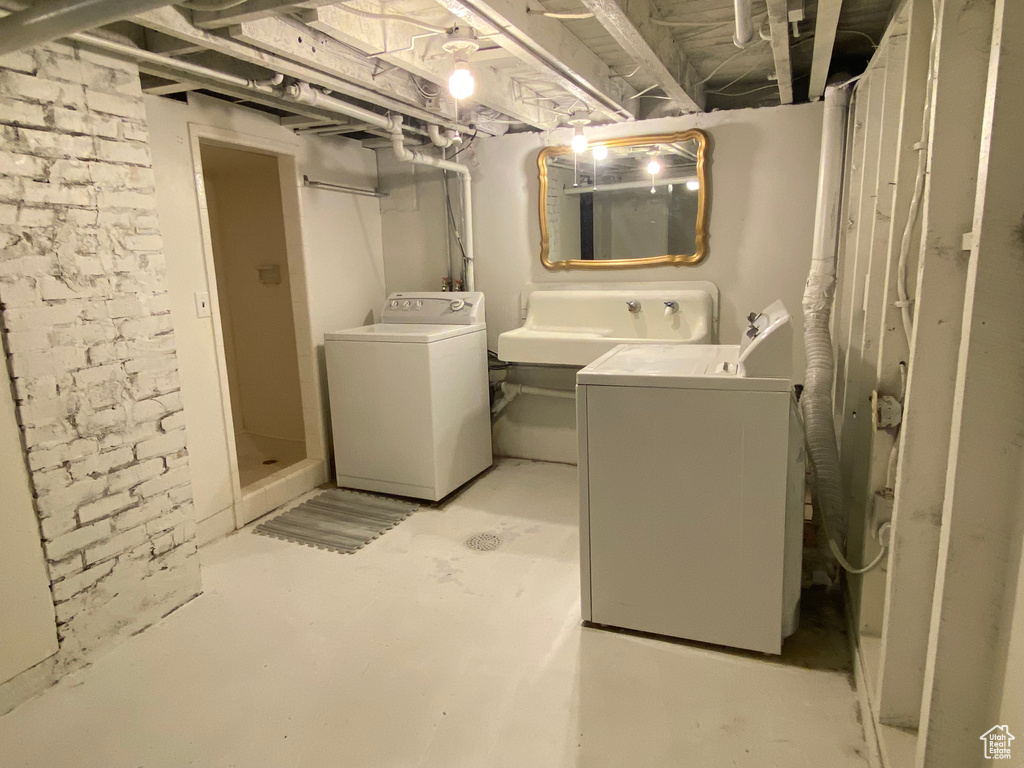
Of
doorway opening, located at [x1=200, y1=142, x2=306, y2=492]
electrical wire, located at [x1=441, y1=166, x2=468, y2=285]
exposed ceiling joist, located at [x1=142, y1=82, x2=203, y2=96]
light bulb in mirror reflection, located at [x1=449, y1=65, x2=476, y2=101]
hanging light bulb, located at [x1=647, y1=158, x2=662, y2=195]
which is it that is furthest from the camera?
doorway opening, located at [x1=200, y1=142, x2=306, y2=492]

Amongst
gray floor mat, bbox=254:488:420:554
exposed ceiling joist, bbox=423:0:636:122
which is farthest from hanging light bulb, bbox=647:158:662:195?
gray floor mat, bbox=254:488:420:554

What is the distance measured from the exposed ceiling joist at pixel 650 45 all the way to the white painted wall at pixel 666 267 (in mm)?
315

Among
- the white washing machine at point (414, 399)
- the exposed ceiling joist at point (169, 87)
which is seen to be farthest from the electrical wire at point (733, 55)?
the exposed ceiling joist at point (169, 87)

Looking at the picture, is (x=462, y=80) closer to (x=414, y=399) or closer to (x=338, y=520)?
(x=414, y=399)

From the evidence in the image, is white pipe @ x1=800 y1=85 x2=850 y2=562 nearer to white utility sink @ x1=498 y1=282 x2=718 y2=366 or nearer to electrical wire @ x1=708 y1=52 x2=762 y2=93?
electrical wire @ x1=708 y1=52 x2=762 y2=93

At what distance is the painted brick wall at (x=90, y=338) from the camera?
A: 1.79m

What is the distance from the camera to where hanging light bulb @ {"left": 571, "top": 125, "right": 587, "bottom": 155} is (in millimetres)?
3170

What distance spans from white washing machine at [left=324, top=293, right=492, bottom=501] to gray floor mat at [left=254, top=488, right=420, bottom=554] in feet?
0.29

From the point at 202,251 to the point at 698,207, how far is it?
241 cm

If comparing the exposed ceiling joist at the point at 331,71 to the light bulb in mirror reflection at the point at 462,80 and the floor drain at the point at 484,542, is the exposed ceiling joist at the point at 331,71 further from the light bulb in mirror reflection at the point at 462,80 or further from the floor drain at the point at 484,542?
the floor drain at the point at 484,542

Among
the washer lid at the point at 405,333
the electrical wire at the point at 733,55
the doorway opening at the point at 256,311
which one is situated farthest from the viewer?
the doorway opening at the point at 256,311

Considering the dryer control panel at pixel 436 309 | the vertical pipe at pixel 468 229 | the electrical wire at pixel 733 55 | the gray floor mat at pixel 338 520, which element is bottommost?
the gray floor mat at pixel 338 520

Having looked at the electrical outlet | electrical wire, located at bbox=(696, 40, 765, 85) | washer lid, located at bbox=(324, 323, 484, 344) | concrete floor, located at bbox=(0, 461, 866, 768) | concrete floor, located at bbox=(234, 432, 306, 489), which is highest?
electrical wire, located at bbox=(696, 40, 765, 85)

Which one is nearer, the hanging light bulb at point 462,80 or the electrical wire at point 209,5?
the electrical wire at point 209,5
